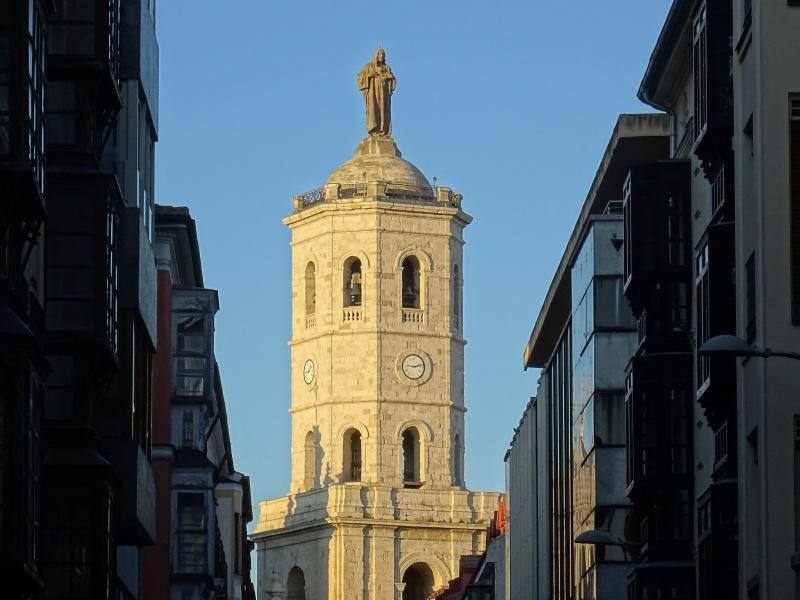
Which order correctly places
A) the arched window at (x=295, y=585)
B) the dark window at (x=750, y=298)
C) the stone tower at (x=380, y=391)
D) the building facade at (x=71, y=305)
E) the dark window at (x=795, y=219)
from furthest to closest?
the arched window at (x=295, y=585) < the stone tower at (x=380, y=391) < the dark window at (x=750, y=298) < the dark window at (x=795, y=219) < the building facade at (x=71, y=305)

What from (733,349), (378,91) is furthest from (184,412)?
(378,91)

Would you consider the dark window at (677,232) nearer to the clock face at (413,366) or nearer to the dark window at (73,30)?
the dark window at (73,30)

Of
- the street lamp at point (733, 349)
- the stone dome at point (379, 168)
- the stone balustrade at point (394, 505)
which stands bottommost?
the street lamp at point (733, 349)

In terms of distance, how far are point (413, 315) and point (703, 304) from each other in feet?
400

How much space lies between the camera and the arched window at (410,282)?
548 feet

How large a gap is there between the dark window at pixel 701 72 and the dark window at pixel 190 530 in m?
27.9

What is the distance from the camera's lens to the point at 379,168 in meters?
170

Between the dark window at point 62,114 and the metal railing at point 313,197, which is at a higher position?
the metal railing at point 313,197

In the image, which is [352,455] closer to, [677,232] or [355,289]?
[355,289]

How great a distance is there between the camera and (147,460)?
160ft

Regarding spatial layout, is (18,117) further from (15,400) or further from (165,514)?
(165,514)

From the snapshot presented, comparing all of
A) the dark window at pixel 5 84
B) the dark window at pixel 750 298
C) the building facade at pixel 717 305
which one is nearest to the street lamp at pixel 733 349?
the building facade at pixel 717 305

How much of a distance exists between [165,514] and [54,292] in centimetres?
2692

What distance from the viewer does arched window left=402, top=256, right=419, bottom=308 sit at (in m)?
167
